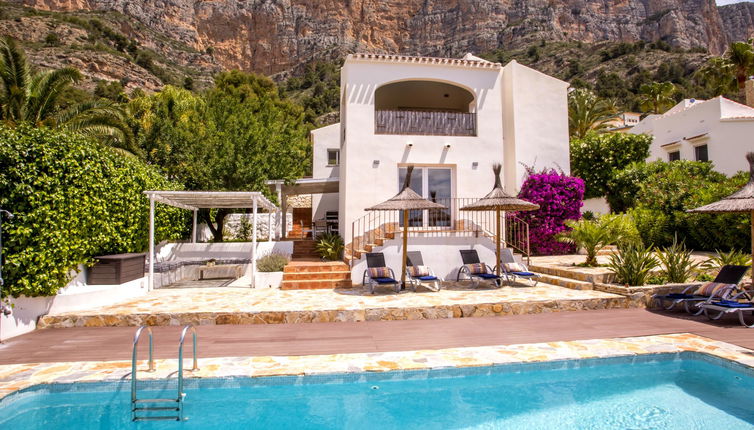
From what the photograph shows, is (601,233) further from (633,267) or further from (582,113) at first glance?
(582,113)

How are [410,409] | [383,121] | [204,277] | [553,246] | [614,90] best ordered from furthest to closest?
[614,90]
[553,246]
[383,121]
[204,277]
[410,409]

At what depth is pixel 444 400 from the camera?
5301 millimetres

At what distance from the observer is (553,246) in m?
16.7

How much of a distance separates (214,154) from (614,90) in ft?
171

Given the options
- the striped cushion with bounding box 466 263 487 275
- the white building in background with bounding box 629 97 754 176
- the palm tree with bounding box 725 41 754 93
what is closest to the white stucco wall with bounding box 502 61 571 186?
the striped cushion with bounding box 466 263 487 275

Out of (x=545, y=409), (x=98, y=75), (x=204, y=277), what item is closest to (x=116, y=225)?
(x=204, y=277)

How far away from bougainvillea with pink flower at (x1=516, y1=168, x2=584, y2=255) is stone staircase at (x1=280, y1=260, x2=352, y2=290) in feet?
26.0

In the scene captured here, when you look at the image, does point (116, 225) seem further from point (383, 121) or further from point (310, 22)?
point (310, 22)

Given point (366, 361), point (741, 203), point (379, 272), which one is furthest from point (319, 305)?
point (741, 203)

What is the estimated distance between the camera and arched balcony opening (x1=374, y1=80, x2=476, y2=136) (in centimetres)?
1475

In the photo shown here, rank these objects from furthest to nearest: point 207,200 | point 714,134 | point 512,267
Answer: point 714,134
point 207,200
point 512,267

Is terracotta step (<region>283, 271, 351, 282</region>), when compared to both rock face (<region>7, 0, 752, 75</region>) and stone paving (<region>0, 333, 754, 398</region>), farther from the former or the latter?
rock face (<region>7, 0, 752, 75</region>)

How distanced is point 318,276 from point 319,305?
2.89 meters

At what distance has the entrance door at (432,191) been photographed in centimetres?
1438
